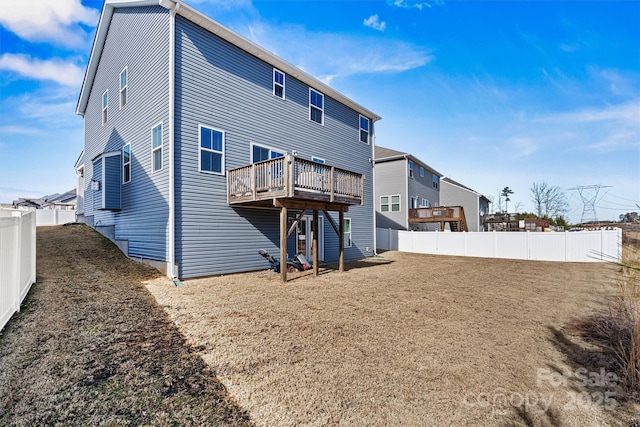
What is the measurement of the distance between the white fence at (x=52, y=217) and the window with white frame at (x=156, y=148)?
16387 millimetres

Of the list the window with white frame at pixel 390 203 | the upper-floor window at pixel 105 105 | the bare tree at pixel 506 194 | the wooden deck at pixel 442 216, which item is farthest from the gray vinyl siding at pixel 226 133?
the bare tree at pixel 506 194

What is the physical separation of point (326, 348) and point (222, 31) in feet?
33.0

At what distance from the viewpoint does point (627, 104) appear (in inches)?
495

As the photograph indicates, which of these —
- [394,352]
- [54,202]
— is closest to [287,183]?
[394,352]

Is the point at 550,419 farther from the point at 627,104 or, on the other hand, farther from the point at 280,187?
the point at 627,104

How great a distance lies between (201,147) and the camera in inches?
364

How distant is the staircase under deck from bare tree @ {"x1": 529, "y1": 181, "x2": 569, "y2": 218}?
39.6m

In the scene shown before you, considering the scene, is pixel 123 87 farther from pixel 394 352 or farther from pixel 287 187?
pixel 394 352

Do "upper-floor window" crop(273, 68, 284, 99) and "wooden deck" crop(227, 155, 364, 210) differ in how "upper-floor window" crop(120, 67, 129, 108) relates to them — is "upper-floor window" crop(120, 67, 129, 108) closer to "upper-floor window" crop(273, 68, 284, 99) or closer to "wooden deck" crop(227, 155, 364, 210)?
"upper-floor window" crop(273, 68, 284, 99)

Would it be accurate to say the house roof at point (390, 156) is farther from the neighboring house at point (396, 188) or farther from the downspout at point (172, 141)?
the downspout at point (172, 141)

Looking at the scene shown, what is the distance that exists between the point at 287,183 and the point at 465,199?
86.3 feet

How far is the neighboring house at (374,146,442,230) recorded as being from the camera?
22234 mm

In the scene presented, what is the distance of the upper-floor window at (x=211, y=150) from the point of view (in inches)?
367

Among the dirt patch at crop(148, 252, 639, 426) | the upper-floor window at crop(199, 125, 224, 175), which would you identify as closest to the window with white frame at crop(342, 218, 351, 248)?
the dirt patch at crop(148, 252, 639, 426)
